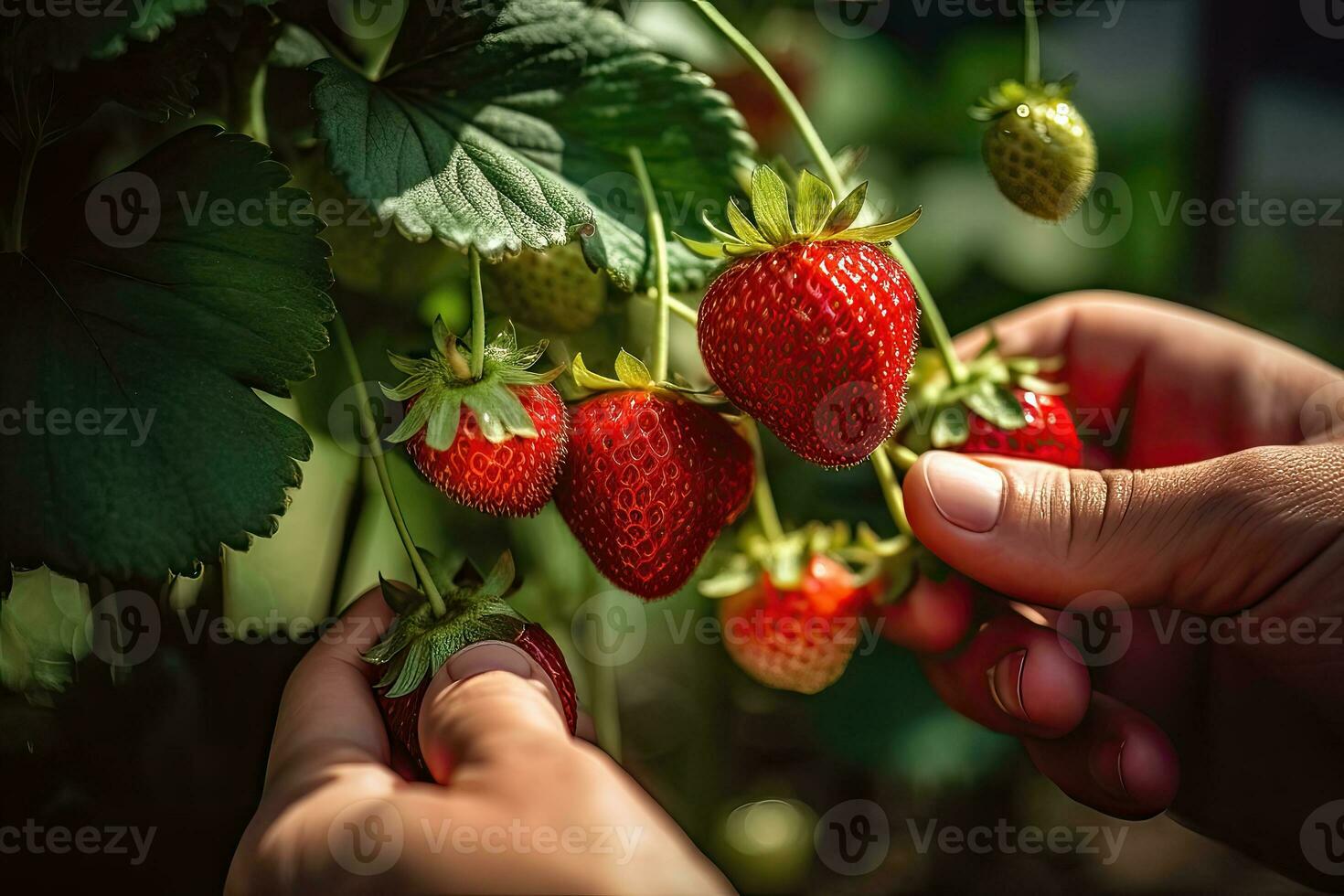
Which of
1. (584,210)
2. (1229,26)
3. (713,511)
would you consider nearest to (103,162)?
(584,210)

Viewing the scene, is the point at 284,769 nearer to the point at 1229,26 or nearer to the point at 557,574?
the point at 557,574

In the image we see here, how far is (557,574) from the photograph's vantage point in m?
0.78

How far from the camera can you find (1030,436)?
654 mm

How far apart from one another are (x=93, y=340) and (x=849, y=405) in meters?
0.38
